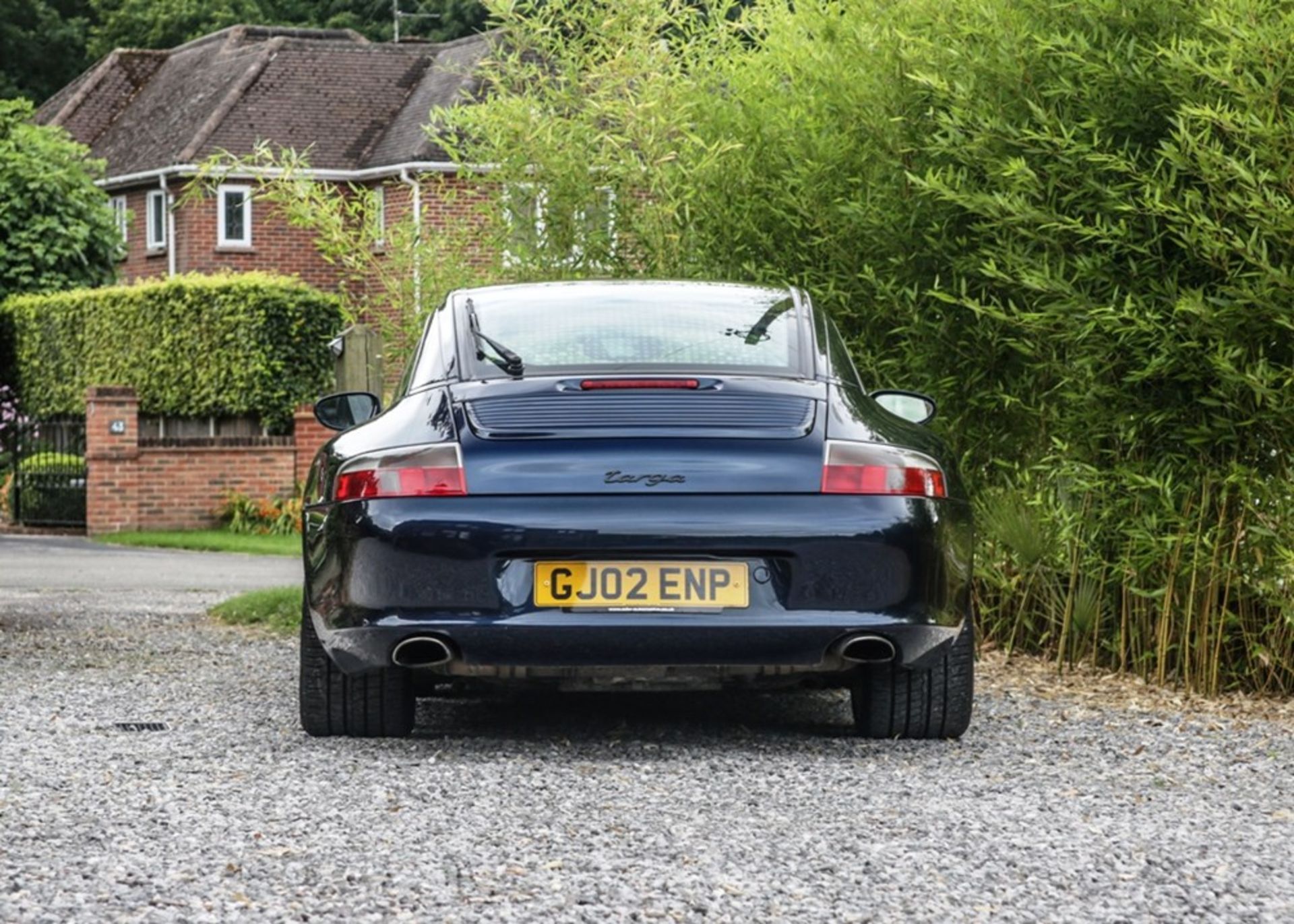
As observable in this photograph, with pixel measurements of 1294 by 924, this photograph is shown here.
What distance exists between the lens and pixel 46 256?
97.2 ft

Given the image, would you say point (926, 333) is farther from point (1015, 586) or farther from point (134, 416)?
point (134, 416)

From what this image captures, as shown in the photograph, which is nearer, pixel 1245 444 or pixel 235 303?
pixel 1245 444

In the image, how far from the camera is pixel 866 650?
6.43 meters

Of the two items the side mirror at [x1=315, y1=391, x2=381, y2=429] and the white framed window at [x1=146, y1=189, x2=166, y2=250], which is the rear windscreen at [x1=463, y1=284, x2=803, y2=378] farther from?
the white framed window at [x1=146, y1=189, x2=166, y2=250]

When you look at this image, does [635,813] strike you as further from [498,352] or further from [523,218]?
[523,218]

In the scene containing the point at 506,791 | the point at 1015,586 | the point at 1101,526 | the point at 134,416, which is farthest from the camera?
the point at 134,416

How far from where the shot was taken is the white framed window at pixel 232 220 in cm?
3766

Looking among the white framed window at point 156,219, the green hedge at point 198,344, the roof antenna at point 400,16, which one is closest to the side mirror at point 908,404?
the green hedge at point 198,344

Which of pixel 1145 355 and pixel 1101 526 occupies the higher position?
pixel 1145 355

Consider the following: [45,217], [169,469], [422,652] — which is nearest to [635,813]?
[422,652]

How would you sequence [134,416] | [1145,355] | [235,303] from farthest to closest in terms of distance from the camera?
[235,303]
[134,416]
[1145,355]

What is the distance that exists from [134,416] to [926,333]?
15614 mm

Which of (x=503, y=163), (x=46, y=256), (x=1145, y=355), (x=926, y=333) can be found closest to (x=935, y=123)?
(x=926, y=333)

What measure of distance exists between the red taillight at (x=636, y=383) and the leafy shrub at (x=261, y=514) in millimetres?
16579
